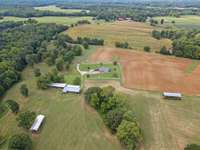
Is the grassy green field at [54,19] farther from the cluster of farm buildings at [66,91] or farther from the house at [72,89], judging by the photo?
the house at [72,89]

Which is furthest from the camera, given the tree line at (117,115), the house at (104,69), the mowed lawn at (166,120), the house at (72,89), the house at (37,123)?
the house at (104,69)

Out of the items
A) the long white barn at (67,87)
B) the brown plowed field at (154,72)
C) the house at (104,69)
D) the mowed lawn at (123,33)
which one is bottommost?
the mowed lawn at (123,33)

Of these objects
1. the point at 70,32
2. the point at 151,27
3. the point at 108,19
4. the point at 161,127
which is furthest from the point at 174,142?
the point at 108,19

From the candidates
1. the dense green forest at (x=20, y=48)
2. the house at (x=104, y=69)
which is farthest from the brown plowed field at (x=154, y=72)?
the dense green forest at (x=20, y=48)

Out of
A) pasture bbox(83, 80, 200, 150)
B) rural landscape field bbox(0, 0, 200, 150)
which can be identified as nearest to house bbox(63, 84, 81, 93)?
rural landscape field bbox(0, 0, 200, 150)

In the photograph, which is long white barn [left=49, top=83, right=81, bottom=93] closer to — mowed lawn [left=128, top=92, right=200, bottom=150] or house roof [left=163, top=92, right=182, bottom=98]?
mowed lawn [left=128, top=92, right=200, bottom=150]

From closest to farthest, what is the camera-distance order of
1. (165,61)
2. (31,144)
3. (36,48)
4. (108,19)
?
(31,144), (165,61), (36,48), (108,19)

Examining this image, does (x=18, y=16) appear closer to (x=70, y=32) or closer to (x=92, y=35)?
(x=70, y=32)
